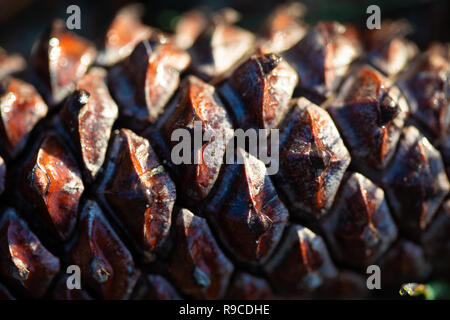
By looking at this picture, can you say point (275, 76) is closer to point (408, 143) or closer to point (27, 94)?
point (408, 143)

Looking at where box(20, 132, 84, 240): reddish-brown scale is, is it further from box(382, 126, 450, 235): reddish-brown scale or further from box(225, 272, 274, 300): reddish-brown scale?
box(382, 126, 450, 235): reddish-brown scale

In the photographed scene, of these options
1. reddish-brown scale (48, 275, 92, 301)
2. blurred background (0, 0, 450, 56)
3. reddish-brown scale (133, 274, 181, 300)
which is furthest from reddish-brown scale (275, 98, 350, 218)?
blurred background (0, 0, 450, 56)

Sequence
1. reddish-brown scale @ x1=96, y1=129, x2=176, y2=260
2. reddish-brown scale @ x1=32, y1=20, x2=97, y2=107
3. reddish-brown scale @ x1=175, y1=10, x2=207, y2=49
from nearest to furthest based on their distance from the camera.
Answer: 1. reddish-brown scale @ x1=96, y1=129, x2=176, y2=260
2. reddish-brown scale @ x1=32, y1=20, x2=97, y2=107
3. reddish-brown scale @ x1=175, y1=10, x2=207, y2=49

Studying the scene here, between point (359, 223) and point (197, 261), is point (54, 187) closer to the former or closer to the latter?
point (197, 261)

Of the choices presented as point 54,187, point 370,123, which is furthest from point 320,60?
point 54,187

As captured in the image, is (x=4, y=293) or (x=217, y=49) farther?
(x=217, y=49)
